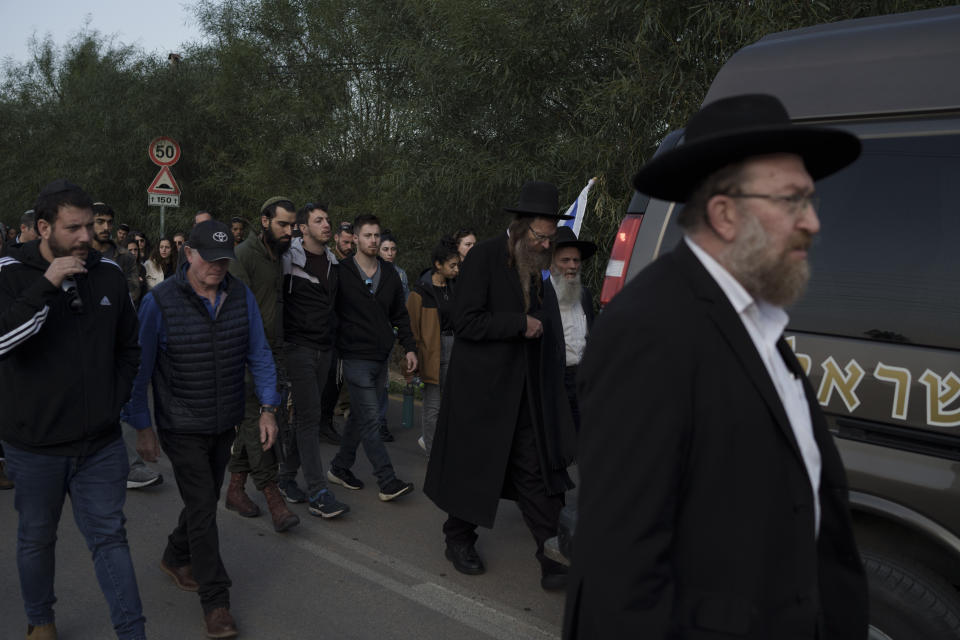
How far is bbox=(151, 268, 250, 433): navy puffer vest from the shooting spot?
171 inches

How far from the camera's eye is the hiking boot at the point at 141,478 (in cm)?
658

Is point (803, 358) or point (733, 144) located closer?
point (733, 144)

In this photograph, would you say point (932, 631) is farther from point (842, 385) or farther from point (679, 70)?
point (679, 70)

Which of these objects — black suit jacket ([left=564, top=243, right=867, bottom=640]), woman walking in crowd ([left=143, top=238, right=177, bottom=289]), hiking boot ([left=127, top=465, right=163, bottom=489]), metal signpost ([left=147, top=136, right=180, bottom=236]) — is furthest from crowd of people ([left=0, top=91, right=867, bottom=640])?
metal signpost ([left=147, top=136, right=180, bottom=236])

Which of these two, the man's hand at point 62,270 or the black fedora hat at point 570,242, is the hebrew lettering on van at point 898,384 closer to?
the man's hand at point 62,270

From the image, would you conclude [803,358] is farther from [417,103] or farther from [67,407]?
[417,103]

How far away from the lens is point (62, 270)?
11.6ft

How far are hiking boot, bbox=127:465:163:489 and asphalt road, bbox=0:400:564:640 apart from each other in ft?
0.38

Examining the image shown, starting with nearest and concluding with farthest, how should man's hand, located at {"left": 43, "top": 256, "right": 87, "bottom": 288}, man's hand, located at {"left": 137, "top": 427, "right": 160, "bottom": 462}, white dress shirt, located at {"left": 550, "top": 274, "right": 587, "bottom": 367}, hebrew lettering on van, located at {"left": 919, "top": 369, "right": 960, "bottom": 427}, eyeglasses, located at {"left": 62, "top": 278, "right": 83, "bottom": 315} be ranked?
hebrew lettering on van, located at {"left": 919, "top": 369, "right": 960, "bottom": 427} → man's hand, located at {"left": 43, "top": 256, "right": 87, "bottom": 288} → eyeglasses, located at {"left": 62, "top": 278, "right": 83, "bottom": 315} → man's hand, located at {"left": 137, "top": 427, "right": 160, "bottom": 462} → white dress shirt, located at {"left": 550, "top": 274, "right": 587, "bottom": 367}

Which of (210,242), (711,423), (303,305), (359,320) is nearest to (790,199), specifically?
(711,423)

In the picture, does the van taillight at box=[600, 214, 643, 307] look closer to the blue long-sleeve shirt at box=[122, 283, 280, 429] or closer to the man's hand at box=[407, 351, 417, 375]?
the blue long-sleeve shirt at box=[122, 283, 280, 429]

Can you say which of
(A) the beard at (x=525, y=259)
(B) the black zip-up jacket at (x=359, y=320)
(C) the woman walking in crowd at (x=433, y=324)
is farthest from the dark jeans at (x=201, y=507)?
(C) the woman walking in crowd at (x=433, y=324)

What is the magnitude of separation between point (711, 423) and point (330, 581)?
147 inches

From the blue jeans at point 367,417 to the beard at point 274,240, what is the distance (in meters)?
0.97
